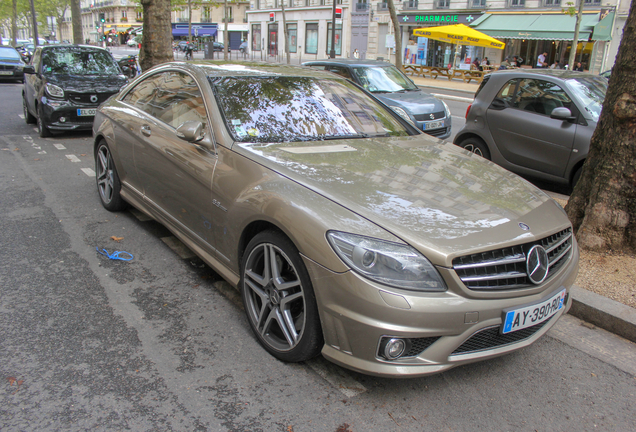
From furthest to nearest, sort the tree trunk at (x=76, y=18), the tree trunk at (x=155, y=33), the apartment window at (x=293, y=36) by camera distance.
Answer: the apartment window at (x=293, y=36), the tree trunk at (x=76, y=18), the tree trunk at (x=155, y=33)

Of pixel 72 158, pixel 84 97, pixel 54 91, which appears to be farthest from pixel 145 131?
pixel 54 91

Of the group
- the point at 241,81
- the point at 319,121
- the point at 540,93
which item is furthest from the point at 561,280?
the point at 540,93

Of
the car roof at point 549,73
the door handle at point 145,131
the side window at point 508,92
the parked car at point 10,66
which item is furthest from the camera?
the parked car at point 10,66

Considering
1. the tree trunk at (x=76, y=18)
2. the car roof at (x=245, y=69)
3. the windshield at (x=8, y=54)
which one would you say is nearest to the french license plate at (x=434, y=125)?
the car roof at (x=245, y=69)

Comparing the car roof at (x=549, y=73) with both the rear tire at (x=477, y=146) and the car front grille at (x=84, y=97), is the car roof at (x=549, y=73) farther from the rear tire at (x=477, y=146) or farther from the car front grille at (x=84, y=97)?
the car front grille at (x=84, y=97)

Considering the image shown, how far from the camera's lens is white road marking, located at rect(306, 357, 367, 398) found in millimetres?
2592

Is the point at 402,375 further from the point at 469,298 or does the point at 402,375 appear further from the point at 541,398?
the point at 541,398

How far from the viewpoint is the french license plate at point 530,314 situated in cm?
239

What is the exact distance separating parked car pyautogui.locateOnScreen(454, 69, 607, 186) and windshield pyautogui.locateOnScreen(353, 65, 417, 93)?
340 cm

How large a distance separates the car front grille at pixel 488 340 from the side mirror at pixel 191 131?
6.81 ft

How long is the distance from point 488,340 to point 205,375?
1457mm

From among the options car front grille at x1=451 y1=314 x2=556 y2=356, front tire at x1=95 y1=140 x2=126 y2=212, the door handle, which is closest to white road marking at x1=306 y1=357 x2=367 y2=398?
car front grille at x1=451 y1=314 x2=556 y2=356

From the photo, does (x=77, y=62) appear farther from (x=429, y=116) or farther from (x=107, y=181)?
(x=429, y=116)

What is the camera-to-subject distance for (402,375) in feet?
7.55
